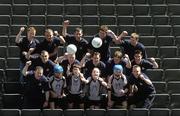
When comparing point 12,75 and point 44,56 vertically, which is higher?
point 44,56

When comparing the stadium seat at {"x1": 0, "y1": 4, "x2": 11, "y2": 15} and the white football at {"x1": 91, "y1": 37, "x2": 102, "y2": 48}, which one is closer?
the white football at {"x1": 91, "y1": 37, "x2": 102, "y2": 48}


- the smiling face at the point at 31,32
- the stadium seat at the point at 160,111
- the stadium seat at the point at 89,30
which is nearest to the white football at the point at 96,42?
the smiling face at the point at 31,32

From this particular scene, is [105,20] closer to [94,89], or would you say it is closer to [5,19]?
[5,19]

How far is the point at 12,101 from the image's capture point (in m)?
10.6

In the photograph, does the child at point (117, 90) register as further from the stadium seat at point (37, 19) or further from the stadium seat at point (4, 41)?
the stadium seat at point (37, 19)

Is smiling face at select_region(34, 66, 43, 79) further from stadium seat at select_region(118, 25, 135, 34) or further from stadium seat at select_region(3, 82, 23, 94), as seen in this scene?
stadium seat at select_region(118, 25, 135, 34)

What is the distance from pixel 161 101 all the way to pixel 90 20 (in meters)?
3.11

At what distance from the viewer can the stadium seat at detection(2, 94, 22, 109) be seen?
1052 centimetres

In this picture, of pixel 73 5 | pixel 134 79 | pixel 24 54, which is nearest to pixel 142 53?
pixel 134 79

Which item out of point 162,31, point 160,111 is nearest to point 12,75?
point 160,111

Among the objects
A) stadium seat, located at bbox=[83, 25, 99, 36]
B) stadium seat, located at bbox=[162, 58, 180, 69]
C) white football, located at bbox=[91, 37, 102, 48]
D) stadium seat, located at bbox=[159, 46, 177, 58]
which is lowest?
stadium seat, located at bbox=[162, 58, 180, 69]

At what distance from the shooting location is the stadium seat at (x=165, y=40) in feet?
39.9

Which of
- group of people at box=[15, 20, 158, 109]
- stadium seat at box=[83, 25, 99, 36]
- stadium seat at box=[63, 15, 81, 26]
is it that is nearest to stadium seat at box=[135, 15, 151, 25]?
stadium seat at box=[83, 25, 99, 36]

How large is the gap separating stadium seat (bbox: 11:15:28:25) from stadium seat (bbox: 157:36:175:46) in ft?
→ 10.2
